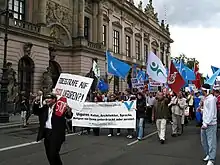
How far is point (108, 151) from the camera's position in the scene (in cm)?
896

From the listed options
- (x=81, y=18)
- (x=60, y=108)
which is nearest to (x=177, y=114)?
(x=60, y=108)

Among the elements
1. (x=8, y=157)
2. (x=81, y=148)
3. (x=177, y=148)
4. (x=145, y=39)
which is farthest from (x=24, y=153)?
(x=145, y=39)

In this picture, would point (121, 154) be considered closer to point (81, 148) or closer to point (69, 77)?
point (81, 148)

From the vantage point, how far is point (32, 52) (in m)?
25.8

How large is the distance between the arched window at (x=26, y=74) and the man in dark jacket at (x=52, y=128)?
20.0 m

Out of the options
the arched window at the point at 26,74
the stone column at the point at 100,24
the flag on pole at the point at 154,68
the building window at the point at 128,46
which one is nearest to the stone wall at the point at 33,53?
the arched window at the point at 26,74

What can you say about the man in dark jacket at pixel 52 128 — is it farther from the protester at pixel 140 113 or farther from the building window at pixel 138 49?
the building window at pixel 138 49

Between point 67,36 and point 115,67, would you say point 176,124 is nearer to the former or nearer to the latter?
point 115,67

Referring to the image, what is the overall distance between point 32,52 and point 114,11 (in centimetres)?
2053

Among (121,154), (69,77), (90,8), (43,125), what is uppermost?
(90,8)

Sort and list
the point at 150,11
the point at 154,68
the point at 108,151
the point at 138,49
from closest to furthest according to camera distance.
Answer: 1. the point at 108,151
2. the point at 154,68
3. the point at 138,49
4. the point at 150,11

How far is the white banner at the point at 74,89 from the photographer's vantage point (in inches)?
277

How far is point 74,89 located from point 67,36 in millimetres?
26355

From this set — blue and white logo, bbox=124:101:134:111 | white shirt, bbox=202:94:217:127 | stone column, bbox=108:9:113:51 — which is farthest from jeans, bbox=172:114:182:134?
stone column, bbox=108:9:113:51
